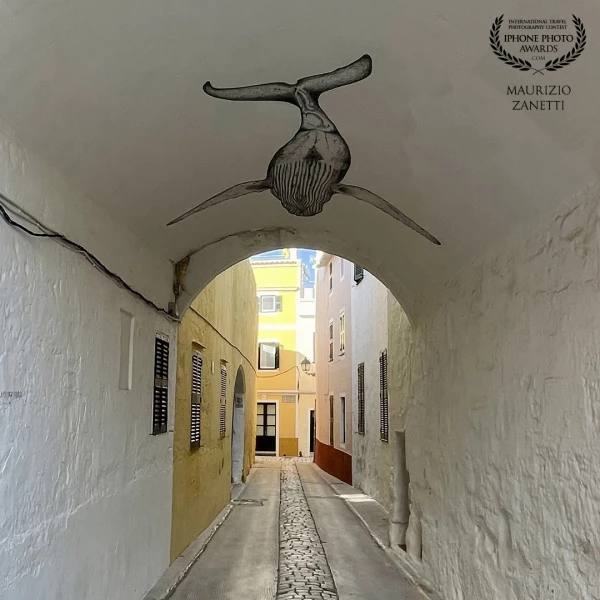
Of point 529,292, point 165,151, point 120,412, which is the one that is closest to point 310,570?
point 120,412

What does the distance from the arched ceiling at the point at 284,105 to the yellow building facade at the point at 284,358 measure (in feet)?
69.1

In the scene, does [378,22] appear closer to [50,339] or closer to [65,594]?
[50,339]

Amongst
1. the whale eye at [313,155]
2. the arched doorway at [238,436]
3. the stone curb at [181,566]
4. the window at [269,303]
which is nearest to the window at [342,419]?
the arched doorway at [238,436]

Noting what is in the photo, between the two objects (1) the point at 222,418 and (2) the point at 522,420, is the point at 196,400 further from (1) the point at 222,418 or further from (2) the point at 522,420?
(2) the point at 522,420

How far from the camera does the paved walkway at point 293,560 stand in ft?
18.5

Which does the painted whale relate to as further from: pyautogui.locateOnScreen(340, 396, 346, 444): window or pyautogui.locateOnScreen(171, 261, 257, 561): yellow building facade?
pyautogui.locateOnScreen(340, 396, 346, 444): window

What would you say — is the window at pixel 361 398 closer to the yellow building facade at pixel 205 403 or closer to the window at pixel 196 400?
the yellow building facade at pixel 205 403

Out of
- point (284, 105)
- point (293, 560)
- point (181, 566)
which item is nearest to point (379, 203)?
point (284, 105)

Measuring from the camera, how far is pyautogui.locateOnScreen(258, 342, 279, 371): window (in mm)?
25203

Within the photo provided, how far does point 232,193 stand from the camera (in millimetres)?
4613

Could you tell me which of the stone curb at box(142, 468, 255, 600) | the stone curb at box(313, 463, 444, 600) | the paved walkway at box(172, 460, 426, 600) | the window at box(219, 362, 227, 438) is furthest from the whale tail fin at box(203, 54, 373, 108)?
the window at box(219, 362, 227, 438)

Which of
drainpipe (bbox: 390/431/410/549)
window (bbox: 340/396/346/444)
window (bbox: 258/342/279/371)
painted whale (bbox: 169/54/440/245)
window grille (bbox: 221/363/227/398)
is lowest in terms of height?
drainpipe (bbox: 390/431/410/549)

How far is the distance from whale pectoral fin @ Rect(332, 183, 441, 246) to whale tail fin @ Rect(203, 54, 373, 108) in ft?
3.84

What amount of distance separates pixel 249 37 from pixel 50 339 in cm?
168
